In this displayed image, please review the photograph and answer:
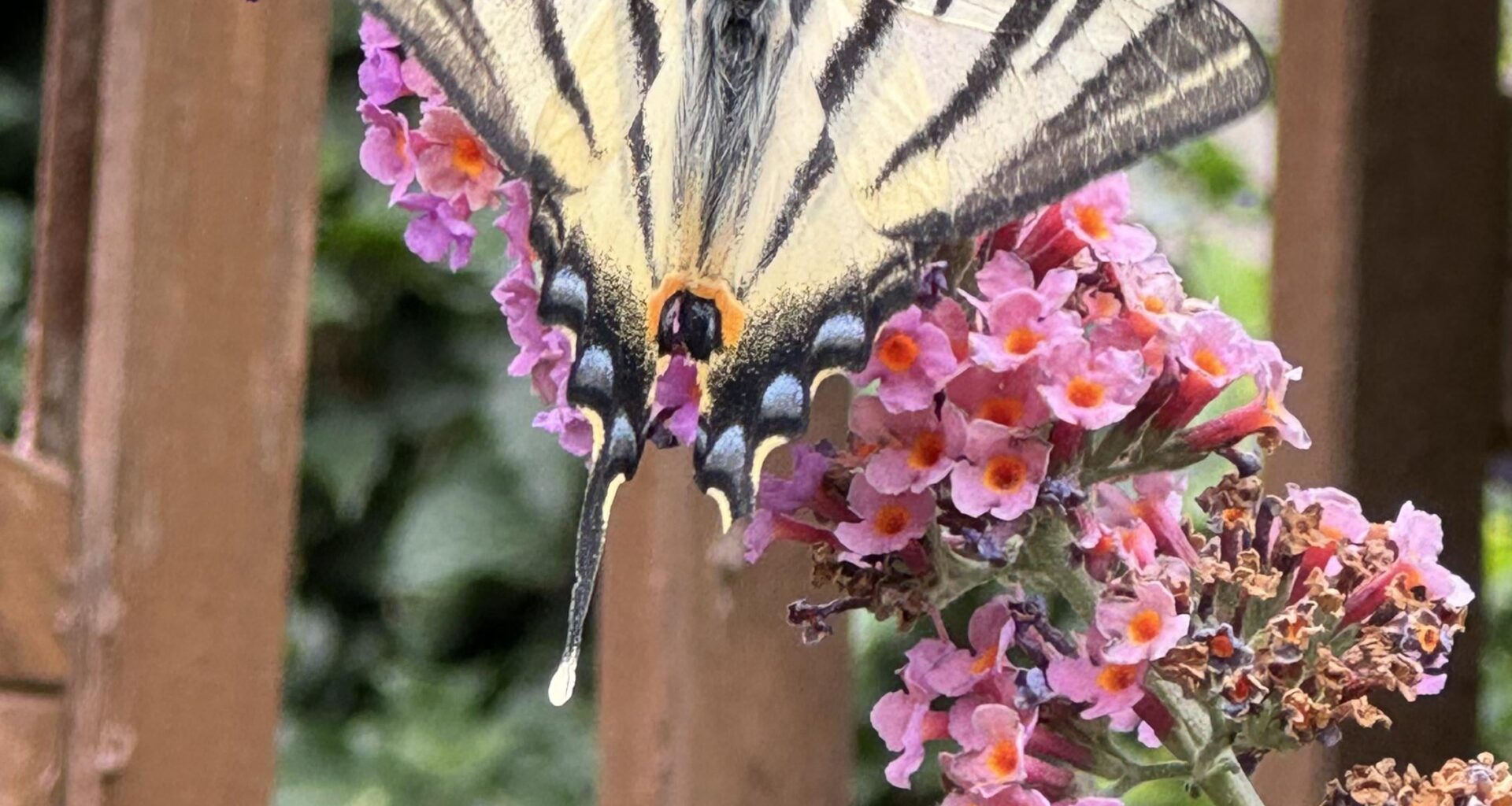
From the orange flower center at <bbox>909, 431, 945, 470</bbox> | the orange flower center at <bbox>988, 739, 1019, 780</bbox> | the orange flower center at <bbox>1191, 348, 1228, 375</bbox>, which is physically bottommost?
the orange flower center at <bbox>988, 739, 1019, 780</bbox>

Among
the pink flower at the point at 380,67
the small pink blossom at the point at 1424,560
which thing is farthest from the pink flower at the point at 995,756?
the pink flower at the point at 380,67

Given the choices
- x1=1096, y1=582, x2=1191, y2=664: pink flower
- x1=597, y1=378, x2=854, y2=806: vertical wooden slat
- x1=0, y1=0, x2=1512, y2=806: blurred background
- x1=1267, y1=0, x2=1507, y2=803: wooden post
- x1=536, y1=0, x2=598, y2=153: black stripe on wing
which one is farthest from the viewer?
x1=0, y1=0, x2=1512, y2=806: blurred background

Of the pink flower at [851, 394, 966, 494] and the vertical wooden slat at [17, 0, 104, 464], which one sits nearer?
the pink flower at [851, 394, 966, 494]

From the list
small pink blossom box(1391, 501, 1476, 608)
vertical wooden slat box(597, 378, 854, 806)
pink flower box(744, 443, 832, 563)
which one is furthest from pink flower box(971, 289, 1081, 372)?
vertical wooden slat box(597, 378, 854, 806)

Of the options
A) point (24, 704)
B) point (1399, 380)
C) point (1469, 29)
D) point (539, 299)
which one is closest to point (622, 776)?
point (24, 704)

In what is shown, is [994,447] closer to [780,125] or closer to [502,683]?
[780,125]

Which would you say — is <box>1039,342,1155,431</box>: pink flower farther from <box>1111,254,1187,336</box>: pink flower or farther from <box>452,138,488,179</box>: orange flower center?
<box>452,138,488,179</box>: orange flower center

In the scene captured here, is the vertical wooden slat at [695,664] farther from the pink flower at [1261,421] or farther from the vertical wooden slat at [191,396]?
the pink flower at [1261,421]
